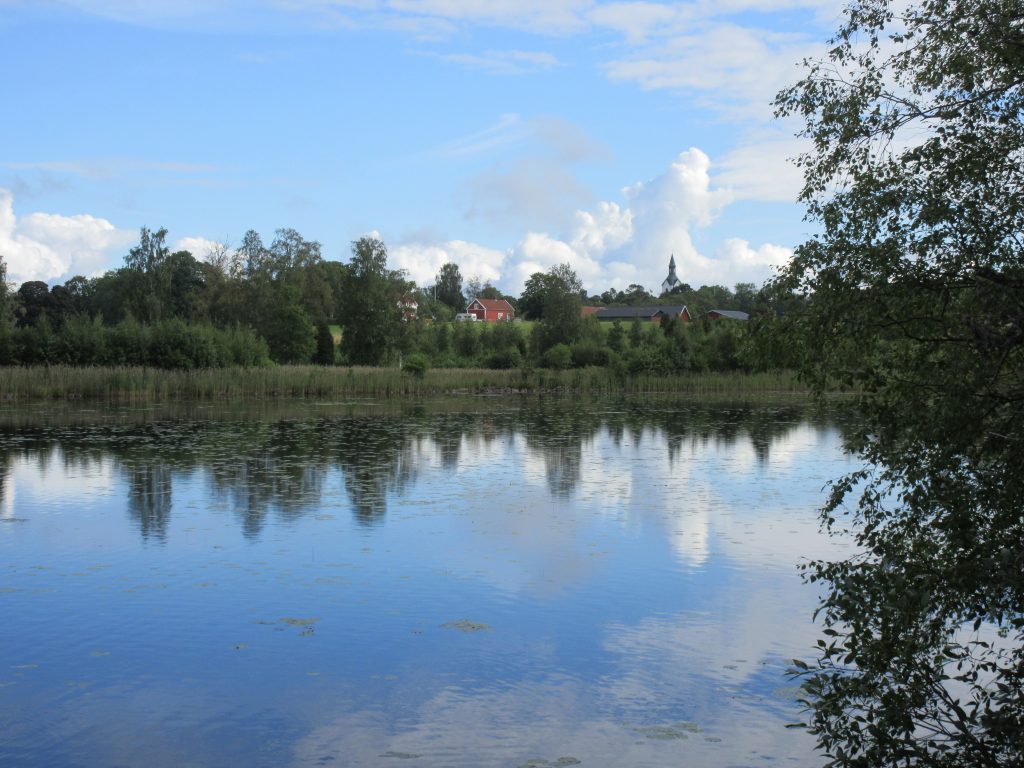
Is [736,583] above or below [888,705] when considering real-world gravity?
below

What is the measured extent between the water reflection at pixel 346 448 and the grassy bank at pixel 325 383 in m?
7.43

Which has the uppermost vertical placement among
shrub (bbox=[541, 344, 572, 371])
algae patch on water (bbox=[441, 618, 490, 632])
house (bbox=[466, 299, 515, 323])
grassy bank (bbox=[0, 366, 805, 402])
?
house (bbox=[466, 299, 515, 323])

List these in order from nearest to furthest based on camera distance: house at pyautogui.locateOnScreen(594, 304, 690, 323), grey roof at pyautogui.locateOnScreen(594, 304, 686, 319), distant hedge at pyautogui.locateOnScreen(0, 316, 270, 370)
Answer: distant hedge at pyautogui.locateOnScreen(0, 316, 270, 370) < house at pyautogui.locateOnScreen(594, 304, 690, 323) < grey roof at pyautogui.locateOnScreen(594, 304, 686, 319)

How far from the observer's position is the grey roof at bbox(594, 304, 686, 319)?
88.2 m

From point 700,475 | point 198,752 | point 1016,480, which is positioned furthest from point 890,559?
point 700,475

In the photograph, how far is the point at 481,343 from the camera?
217ft

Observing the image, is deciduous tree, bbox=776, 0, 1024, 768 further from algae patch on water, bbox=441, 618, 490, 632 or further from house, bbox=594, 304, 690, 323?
house, bbox=594, 304, 690, 323

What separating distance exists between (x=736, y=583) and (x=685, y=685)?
3056 mm

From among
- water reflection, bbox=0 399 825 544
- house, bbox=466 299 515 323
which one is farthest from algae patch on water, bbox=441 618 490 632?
house, bbox=466 299 515 323

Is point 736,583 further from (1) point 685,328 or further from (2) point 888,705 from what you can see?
(1) point 685,328

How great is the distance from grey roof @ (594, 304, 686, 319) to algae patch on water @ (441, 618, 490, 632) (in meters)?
76.7

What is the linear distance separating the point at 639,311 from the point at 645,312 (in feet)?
5.94

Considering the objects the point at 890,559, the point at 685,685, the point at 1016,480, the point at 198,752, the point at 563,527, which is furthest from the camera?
the point at 563,527

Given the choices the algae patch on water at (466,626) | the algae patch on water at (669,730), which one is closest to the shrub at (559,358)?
the algae patch on water at (466,626)
